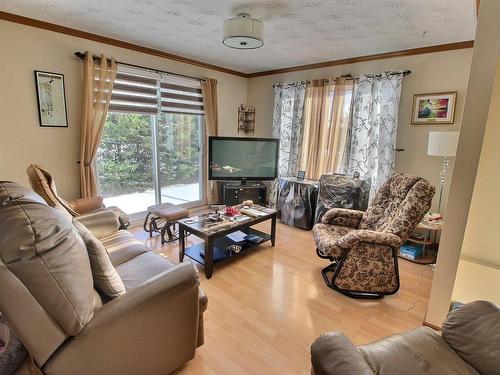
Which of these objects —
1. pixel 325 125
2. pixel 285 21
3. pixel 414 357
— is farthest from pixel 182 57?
pixel 414 357

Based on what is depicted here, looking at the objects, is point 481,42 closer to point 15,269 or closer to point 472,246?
point 472,246

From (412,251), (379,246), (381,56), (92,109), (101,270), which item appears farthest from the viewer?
(381,56)

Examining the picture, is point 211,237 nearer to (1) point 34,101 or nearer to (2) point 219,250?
(2) point 219,250

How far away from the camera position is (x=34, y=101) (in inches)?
109

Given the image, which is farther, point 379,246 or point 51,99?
point 51,99

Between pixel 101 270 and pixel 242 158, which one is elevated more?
pixel 242 158

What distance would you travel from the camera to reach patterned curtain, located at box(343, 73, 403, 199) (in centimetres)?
336

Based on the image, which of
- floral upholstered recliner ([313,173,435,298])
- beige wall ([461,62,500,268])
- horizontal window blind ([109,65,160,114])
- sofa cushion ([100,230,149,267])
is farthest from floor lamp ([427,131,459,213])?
horizontal window blind ([109,65,160,114])

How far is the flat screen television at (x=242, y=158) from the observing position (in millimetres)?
4094

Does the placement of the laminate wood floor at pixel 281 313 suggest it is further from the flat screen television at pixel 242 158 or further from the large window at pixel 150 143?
the flat screen television at pixel 242 158

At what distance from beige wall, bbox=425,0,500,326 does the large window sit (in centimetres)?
338

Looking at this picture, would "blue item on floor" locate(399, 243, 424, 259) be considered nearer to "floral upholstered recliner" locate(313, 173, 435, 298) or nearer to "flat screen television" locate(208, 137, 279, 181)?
"floral upholstered recliner" locate(313, 173, 435, 298)

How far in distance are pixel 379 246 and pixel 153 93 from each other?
327 centimetres

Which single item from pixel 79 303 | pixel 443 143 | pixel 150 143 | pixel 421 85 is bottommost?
pixel 79 303
